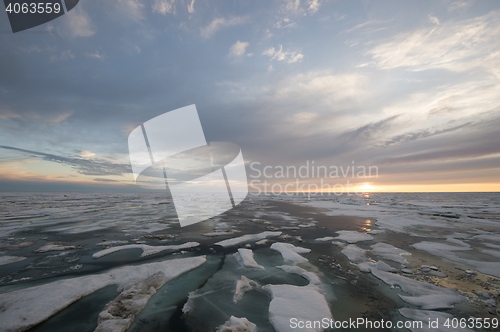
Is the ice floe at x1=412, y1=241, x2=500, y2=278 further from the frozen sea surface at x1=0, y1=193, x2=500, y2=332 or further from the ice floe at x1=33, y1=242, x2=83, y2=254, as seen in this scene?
the ice floe at x1=33, y1=242, x2=83, y2=254

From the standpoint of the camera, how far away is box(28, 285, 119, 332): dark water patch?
3.36 meters

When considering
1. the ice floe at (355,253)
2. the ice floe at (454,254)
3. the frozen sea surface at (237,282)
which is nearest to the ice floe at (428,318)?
the frozen sea surface at (237,282)

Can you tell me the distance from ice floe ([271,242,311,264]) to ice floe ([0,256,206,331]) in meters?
3.37

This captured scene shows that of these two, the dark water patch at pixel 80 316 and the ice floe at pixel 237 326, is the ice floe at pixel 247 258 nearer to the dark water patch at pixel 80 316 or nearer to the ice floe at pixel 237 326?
the ice floe at pixel 237 326

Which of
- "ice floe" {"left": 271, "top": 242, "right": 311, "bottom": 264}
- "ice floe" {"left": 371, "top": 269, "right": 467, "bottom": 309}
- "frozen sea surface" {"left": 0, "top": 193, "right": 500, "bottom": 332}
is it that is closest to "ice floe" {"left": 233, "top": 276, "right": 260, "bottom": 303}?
"frozen sea surface" {"left": 0, "top": 193, "right": 500, "bottom": 332}

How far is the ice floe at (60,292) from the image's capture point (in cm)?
352

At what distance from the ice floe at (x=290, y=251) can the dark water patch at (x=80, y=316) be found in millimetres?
5412

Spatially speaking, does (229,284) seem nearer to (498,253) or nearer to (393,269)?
(393,269)

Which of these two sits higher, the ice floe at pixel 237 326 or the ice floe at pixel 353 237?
the ice floe at pixel 237 326

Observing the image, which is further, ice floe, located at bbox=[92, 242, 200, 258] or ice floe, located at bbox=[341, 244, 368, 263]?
ice floe, located at bbox=[92, 242, 200, 258]

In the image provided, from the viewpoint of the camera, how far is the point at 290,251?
7.73m

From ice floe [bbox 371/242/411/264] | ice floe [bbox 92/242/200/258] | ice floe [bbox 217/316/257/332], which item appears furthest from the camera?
ice floe [bbox 92/242/200/258]

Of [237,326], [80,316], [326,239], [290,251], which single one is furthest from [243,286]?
[326,239]

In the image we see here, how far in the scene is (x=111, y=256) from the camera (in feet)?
23.5
